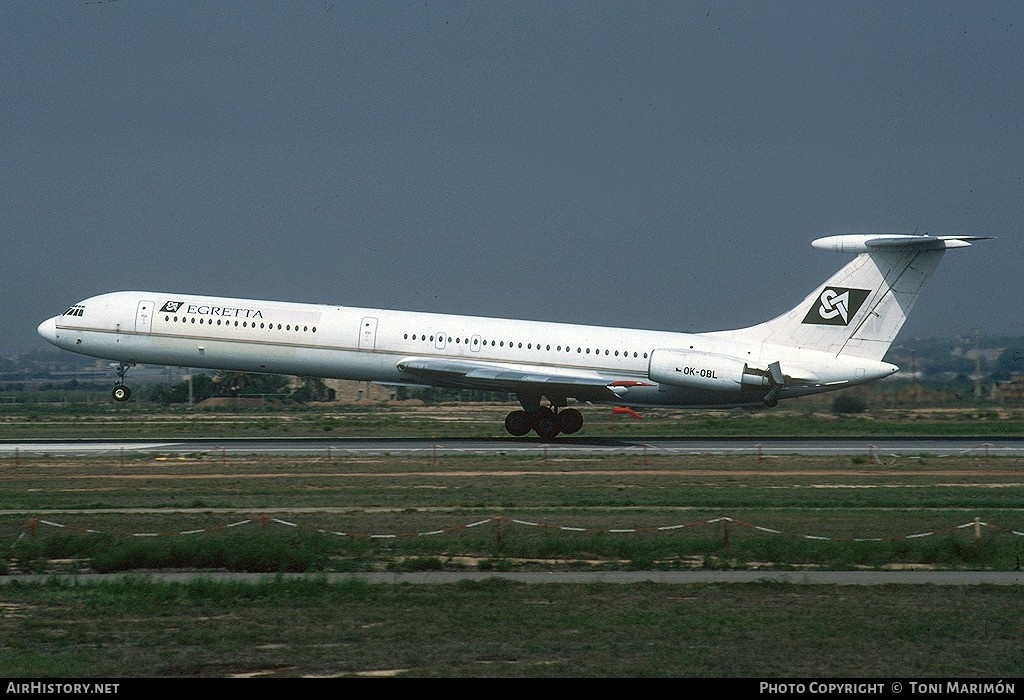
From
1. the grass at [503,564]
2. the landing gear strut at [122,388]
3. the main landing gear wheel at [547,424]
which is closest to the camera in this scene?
the grass at [503,564]

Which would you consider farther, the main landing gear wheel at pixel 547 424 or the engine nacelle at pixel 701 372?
the main landing gear wheel at pixel 547 424

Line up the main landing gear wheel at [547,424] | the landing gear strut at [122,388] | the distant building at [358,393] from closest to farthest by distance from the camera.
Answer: the main landing gear wheel at [547,424], the landing gear strut at [122,388], the distant building at [358,393]

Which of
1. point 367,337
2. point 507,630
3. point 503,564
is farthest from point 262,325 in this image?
point 507,630

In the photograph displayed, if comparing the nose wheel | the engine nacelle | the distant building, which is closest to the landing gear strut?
the nose wheel

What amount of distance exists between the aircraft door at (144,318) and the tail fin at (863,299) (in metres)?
22.3

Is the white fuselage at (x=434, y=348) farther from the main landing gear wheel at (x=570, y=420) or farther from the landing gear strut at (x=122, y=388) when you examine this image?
the main landing gear wheel at (x=570, y=420)

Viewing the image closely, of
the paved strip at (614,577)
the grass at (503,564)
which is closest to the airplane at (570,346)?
the grass at (503,564)

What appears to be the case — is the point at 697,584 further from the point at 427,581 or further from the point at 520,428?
the point at 520,428

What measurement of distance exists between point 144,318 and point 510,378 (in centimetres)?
1337

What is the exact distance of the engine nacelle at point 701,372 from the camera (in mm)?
38750

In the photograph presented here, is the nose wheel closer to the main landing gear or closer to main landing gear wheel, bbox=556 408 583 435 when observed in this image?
the main landing gear

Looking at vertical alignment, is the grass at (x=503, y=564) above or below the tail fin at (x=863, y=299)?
below

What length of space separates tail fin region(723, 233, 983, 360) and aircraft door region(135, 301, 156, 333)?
22.3 m

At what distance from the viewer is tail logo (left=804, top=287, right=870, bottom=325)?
3925 centimetres
